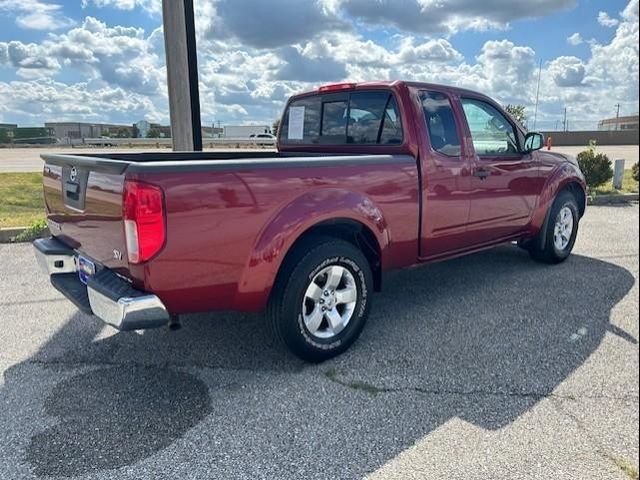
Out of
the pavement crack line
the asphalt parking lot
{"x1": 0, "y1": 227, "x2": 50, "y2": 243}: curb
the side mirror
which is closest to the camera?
the asphalt parking lot

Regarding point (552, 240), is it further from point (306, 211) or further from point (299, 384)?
point (299, 384)

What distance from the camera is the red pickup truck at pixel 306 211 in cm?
267

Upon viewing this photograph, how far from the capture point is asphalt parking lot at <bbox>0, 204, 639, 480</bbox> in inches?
94.6

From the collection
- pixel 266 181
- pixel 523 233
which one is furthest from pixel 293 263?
pixel 523 233

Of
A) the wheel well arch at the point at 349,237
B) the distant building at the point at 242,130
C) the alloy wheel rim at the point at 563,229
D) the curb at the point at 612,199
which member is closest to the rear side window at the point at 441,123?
the wheel well arch at the point at 349,237

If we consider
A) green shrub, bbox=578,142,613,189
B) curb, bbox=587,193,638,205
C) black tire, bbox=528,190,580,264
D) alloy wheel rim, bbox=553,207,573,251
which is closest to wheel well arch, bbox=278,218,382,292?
black tire, bbox=528,190,580,264

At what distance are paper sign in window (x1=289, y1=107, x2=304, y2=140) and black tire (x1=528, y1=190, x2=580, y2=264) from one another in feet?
9.19

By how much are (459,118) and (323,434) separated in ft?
9.66

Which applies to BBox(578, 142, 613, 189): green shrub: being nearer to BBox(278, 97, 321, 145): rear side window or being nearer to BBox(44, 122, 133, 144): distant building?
BBox(278, 97, 321, 145): rear side window

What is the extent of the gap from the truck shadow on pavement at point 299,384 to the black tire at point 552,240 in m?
0.93

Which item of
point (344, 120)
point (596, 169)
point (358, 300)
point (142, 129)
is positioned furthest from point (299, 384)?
point (142, 129)

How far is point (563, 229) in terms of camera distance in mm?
5711

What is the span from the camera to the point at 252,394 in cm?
301

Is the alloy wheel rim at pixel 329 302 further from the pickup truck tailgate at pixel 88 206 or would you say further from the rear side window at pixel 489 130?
the rear side window at pixel 489 130
